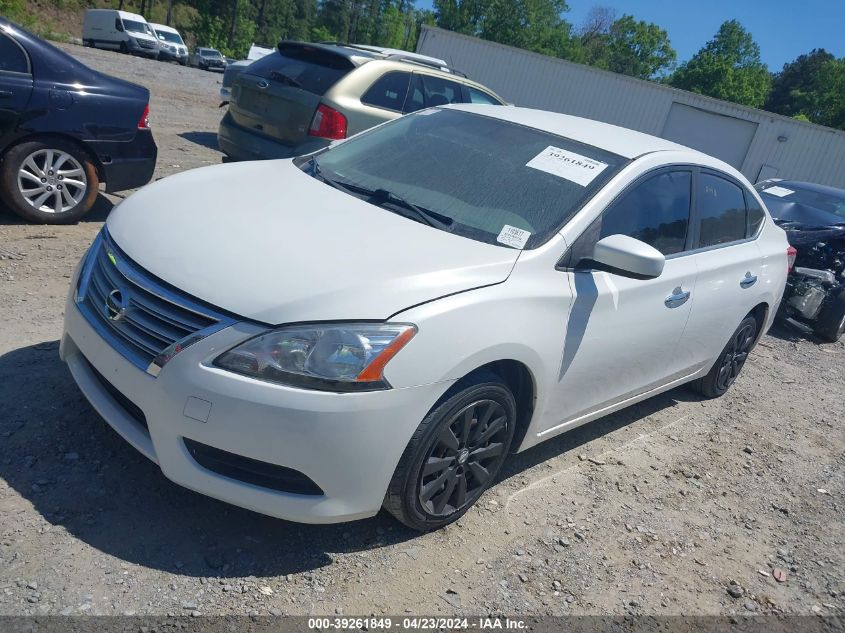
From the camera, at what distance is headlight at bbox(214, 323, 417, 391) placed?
2.47 m

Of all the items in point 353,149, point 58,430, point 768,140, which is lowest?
point 58,430

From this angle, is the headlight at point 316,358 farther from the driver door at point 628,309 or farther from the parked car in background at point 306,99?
the parked car in background at point 306,99

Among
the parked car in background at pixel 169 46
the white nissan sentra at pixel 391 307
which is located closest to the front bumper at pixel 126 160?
the white nissan sentra at pixel 391 307

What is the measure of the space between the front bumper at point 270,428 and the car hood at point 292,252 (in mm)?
212

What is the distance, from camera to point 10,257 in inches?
193

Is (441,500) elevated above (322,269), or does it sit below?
below

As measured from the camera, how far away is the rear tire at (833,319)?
7.75 m

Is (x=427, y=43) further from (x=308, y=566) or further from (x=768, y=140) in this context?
(x=308, y=566)

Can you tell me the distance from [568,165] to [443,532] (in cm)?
191

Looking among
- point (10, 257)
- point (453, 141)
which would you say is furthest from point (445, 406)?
point (10, 257)

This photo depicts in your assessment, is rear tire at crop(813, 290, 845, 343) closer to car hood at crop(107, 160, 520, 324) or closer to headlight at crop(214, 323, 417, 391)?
car hood at crop(107, 160, 520, 324)

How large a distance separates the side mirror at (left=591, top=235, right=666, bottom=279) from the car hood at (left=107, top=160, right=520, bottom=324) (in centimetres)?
44

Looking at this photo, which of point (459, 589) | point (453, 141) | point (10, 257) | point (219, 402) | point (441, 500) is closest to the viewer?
point (219, 402)

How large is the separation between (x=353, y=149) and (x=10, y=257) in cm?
265
